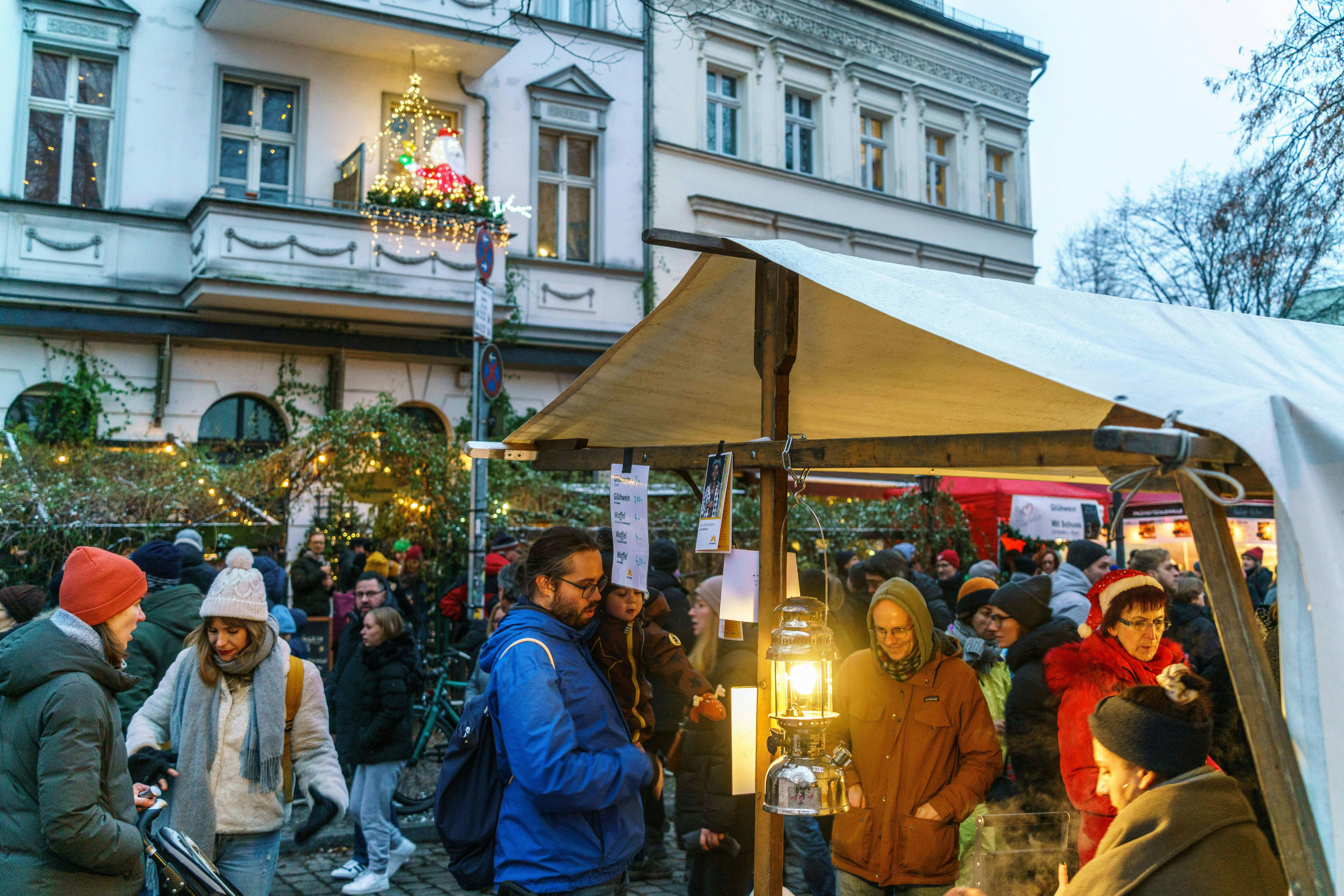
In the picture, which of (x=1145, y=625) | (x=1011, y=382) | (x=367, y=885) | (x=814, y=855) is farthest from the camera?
(x=367, y=885)

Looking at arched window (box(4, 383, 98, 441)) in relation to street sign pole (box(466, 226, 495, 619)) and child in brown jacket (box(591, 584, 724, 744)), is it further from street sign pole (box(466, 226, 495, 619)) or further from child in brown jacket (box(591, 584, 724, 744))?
child in brown jacket (box(591, 584, 724, 744))

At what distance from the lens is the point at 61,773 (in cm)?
295

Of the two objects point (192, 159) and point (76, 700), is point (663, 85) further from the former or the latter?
point (76, 700)

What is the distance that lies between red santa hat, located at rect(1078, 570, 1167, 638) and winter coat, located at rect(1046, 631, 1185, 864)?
0.48ft

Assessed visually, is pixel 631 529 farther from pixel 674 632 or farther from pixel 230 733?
pixel 674 632

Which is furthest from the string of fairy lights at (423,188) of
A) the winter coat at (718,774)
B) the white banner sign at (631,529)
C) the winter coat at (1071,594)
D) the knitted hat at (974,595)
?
the white banner sign at (631,529)

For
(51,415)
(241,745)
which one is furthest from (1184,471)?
(51,415)

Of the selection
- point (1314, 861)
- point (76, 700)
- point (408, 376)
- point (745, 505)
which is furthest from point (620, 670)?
point (408, 376)

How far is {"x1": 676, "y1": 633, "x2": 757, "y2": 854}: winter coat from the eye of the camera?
4.96m

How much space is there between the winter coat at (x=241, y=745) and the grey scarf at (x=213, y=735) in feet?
0.06

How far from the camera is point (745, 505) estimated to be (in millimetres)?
14227

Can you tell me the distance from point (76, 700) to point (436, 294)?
12680mm

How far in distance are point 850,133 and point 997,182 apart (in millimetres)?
4931

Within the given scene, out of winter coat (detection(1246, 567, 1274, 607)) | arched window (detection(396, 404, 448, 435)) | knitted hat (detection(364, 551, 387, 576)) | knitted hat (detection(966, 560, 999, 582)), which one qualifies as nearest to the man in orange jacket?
knitted hat (detection(966, 560, 999, 582))
